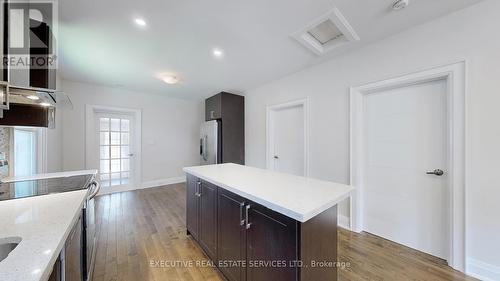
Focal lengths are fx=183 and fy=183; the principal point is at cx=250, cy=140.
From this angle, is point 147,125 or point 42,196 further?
point 147,125

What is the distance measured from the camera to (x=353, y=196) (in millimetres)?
2482

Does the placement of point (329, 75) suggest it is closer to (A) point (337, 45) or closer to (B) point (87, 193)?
(A) point (337, 45)

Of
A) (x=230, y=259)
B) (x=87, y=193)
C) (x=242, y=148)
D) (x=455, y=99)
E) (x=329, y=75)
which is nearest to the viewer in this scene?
(x=87, y=193)

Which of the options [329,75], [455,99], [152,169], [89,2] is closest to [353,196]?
[455,99]

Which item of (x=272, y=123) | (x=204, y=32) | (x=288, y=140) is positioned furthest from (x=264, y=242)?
(x=272, y=123)

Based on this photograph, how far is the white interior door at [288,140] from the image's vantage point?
3.32 m

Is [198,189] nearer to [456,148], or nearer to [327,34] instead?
[327,34]

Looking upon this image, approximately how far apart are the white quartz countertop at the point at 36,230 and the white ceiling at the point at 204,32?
5.43ft

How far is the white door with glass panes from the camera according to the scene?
13.8ft

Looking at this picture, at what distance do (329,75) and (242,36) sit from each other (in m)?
1.45

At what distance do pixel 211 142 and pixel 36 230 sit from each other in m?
3.78

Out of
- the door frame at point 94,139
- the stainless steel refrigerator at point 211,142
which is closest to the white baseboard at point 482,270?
the stainless steel refrigerator at point 211,142

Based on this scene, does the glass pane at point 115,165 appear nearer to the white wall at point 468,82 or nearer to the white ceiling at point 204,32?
the white ceiling at point 204,32

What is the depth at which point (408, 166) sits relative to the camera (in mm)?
A: 2119
